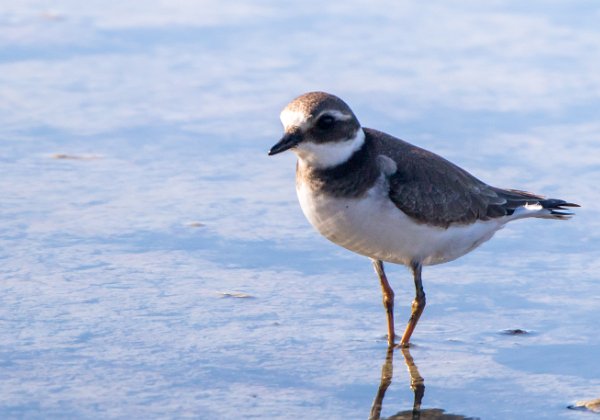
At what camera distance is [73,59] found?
9.91 metres

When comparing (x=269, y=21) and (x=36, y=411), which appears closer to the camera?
(x=36, y=411)

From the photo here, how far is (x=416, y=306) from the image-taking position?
622 cm

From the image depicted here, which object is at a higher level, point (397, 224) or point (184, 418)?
point (397, 224)

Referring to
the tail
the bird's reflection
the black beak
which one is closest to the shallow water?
the bird's reflection

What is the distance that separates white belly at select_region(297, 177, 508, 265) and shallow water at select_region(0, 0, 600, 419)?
0.37 metres

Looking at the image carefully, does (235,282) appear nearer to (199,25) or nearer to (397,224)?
(397,224)

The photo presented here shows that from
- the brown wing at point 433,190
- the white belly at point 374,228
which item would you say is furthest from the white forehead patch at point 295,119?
the brown wing at point 433,190

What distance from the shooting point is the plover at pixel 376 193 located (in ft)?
19.5

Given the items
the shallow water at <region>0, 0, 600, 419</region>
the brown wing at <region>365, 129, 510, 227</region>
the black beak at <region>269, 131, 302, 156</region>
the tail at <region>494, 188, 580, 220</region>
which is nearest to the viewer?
the shallow water at <region>0, 0, 600, 419</region>

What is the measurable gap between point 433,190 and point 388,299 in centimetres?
58

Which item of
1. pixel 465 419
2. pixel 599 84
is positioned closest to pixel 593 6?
pixel 599 84

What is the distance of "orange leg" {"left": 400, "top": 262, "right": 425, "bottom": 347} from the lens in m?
6.14

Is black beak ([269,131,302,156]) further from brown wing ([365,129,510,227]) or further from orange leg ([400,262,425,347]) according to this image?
orange leg ([400,262,425,347])

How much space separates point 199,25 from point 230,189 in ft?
10.5
